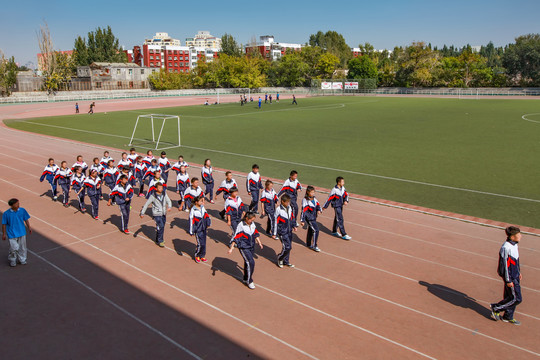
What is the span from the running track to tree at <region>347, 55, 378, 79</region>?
95512 mm

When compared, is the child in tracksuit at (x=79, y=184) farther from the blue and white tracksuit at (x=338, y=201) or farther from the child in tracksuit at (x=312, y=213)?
the blue and white tracksuit at (x=338, y=201)

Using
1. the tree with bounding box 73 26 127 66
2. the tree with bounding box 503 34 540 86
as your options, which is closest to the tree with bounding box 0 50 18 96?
the tree with bounding box 73 26 127 66

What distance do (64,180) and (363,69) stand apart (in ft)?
320

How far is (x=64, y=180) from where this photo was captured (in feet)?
46.8

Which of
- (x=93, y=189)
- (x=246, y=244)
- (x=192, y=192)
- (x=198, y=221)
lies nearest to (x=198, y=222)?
(x=198, y=221)

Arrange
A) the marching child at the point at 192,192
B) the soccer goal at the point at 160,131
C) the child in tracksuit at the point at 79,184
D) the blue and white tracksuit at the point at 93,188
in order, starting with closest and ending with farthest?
the marching child at the point at 192,192, the blue and white tracksuit at the point at 93,188, the child in tracksuit at the point at 79,184, the soccer goal at the point at 160,131

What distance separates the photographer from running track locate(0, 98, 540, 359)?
21.9 ft

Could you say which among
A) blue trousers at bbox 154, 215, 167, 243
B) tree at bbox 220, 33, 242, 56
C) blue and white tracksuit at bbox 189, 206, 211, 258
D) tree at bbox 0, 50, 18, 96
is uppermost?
tree at bbox 220, 33, 242, 56

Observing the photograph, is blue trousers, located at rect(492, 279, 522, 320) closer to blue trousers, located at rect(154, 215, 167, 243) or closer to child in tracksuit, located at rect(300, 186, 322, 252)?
child in tracksuit, located at rect(300, 186, 322, 252)

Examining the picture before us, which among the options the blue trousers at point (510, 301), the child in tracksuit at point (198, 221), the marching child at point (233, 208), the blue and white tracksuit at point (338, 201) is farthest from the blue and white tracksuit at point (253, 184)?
the blue trousers at point (510, 301)

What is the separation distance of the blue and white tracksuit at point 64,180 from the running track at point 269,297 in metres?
1.97

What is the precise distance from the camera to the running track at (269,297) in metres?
6.66

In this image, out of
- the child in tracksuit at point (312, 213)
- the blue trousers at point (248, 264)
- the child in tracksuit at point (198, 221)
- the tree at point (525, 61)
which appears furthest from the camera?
the tree at point (525, 61)

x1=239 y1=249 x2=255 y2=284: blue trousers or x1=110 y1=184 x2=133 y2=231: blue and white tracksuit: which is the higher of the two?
x1=110 y1=184 x2=133 y2=231: blue and white tracksuit
